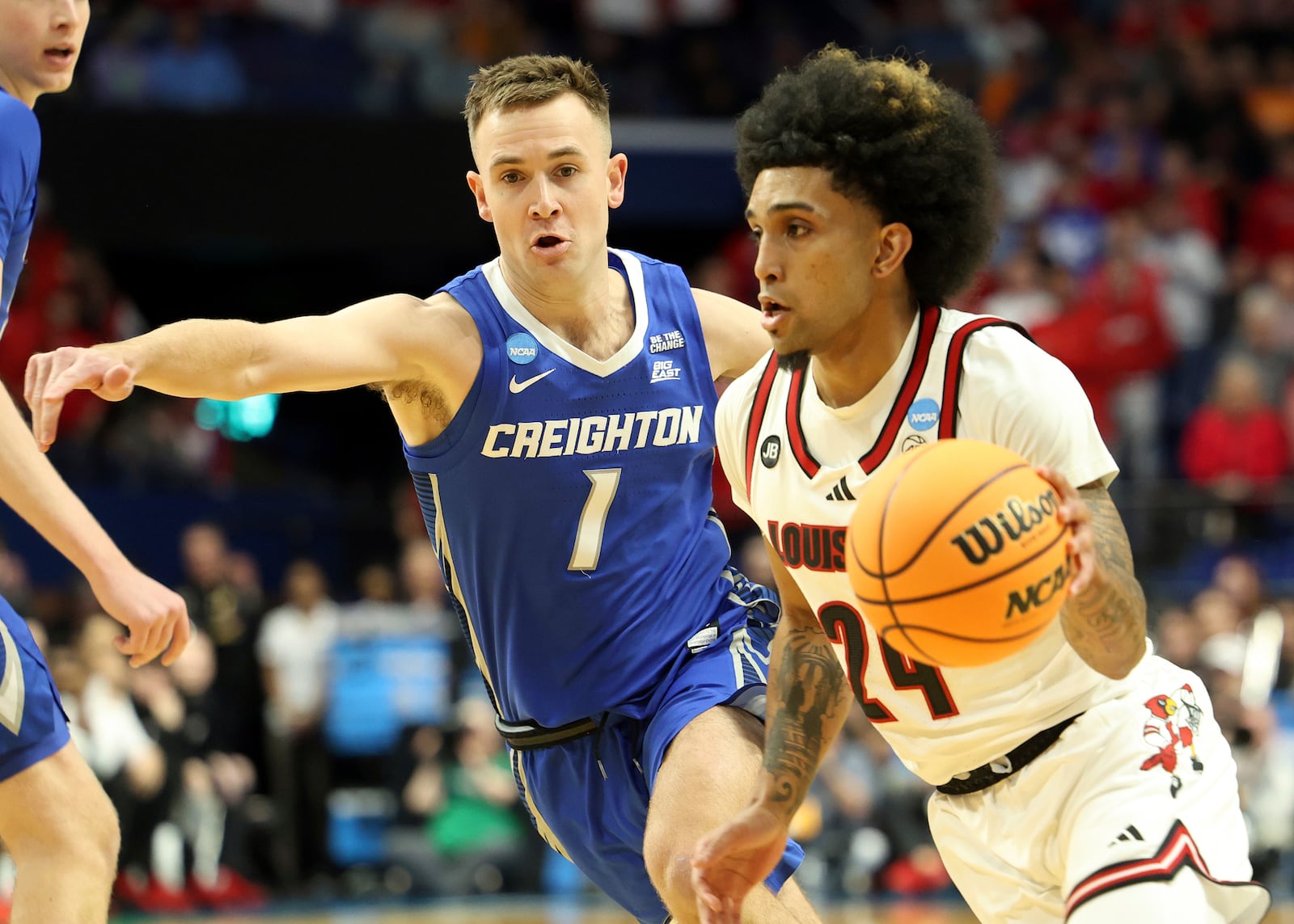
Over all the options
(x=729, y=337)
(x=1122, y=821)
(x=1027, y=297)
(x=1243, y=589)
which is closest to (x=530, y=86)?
(x=729, y=337)

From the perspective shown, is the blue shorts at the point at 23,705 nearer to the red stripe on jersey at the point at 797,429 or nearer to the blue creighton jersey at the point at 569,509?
the blue creighton jersey at the point at 569,509

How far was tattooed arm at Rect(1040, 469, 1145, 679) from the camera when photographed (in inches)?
144

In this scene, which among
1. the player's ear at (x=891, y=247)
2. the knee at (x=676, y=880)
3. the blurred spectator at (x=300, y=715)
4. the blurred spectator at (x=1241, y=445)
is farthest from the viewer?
the blurred spectator at (x=1241, y=445)

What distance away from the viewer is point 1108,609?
3695 mm

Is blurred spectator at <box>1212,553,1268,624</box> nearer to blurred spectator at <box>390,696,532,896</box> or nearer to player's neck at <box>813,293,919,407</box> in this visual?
blurred spectator at <box>390,696,532,896</box>

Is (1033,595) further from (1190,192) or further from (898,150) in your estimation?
(1190,192)

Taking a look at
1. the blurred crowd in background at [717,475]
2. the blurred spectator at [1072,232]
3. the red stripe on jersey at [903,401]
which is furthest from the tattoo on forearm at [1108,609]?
the blurred spectator at [1072,232]

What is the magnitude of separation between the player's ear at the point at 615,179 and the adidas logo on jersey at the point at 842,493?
1659 millimetres

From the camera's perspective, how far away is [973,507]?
355 cm

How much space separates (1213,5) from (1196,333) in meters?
5.52

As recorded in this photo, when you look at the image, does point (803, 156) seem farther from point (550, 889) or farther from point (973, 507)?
point (550, 889)

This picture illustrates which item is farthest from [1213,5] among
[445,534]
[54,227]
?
[445,534]

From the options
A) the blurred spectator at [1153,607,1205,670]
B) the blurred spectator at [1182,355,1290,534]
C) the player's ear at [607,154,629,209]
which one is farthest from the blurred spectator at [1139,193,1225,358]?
the player's ear at [607,154,629,209]

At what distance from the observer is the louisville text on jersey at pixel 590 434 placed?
17.1 ft
